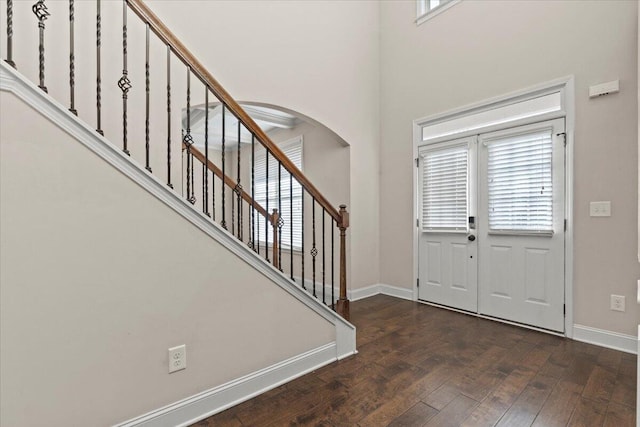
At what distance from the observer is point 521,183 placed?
3.06m

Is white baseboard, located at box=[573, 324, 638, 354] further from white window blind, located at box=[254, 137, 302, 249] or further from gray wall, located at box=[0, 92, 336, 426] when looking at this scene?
white window blind, located at box=[254, 137, 302, 249]

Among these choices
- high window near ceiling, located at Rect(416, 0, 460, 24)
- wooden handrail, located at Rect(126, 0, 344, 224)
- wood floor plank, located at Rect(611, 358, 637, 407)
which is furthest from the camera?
high window near ceiling, located at Rect(416, 0, 460, 24)

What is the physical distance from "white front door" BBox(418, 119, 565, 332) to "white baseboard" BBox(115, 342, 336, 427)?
1.99 metres

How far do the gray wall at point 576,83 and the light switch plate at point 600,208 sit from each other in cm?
4

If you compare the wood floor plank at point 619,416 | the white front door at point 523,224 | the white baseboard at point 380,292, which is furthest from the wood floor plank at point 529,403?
the white baseboard at point 380,292

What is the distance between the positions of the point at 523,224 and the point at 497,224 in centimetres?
23

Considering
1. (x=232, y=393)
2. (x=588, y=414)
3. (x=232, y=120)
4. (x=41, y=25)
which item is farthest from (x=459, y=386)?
(x=232, y=120)

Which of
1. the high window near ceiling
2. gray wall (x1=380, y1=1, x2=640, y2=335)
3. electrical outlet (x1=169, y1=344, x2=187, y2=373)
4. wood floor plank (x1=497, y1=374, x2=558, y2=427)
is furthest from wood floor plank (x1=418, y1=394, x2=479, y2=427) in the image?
the high window near ceiling

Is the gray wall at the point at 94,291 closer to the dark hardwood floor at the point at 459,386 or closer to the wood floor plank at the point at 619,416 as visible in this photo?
the dark hardwood floor at the point at 459,386

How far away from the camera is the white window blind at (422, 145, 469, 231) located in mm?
3512

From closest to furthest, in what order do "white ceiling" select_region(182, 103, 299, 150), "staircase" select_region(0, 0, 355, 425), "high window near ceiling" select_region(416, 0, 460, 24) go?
"staircase" select_region(0, 0, 355, 425), "high window near ceiling" select_region(416, 0, 460, 24), "white ceiling" select_region(182, 103, 299, 150)

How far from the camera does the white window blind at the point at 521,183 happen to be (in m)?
2.92

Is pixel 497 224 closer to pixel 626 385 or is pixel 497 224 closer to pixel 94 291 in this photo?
pixel 626 385

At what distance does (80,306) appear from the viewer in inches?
53.6
